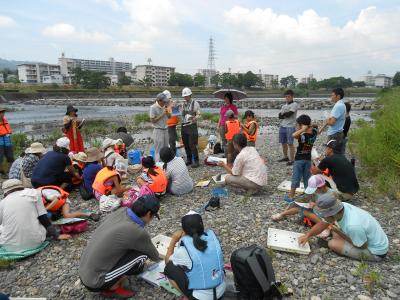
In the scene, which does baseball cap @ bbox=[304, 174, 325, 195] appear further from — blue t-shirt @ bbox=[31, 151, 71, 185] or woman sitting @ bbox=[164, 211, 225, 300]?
blue t-shirt @ bbox=[31, 151, 71, 185]

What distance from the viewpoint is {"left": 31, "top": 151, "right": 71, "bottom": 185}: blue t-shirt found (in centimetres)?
600

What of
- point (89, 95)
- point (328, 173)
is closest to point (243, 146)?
point (328, 173)

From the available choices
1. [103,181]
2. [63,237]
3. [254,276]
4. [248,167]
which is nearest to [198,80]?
[248,167]

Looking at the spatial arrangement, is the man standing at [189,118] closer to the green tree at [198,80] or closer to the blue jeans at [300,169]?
the blue jeans at [300,169]

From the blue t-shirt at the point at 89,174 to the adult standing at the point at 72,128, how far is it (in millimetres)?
2222

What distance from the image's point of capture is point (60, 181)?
20.9 ft

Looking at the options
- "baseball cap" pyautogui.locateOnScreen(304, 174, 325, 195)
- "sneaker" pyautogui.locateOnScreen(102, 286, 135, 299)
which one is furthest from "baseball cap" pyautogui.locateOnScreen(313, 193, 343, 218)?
"sneaker" pyautogui.locateOnScreen(102, 286, 135, 299)

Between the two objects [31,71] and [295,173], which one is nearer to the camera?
[295,173]

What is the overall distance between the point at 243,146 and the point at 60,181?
3981 mm

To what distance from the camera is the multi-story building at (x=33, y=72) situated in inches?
4867

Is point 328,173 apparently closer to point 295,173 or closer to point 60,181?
point 295,173

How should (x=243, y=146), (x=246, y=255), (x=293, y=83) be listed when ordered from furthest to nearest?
(x=293, y=83), (x=243, y=146), (x=246, y=255)

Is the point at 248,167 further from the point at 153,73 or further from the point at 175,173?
the point at 153,73

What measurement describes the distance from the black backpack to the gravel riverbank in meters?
0.41
